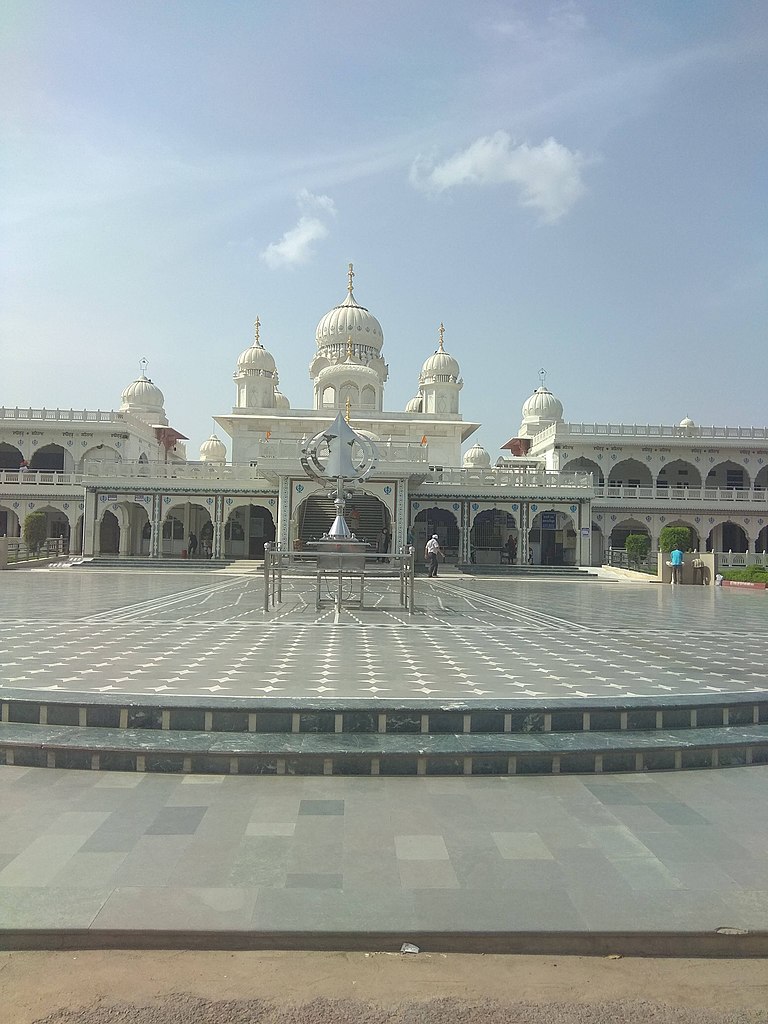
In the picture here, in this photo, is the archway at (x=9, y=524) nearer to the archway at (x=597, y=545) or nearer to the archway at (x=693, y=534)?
the archway at (x=597, y=545)

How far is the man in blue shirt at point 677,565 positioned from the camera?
88.4 ft

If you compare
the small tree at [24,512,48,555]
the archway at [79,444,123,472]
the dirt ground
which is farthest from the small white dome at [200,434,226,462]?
the dirt ground

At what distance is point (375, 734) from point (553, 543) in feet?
110

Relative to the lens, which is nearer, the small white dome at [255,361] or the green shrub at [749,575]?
the green shrub at [749,575]

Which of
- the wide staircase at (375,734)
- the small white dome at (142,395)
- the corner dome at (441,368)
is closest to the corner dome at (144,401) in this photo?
the small white dome at (142,395)

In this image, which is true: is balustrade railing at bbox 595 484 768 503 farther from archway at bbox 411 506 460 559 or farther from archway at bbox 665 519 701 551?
archway at bbox 411 506 460 559

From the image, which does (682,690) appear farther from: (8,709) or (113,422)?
(113,422)

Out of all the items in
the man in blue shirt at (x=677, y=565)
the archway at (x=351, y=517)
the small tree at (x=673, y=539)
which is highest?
the archway at (x=351, y=517)

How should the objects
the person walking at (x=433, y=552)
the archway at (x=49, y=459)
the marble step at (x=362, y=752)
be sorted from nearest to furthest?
the marble step at (x=362, y=752) → the person walking at (x=433, y=552) → the archway at (x=49, y=459)

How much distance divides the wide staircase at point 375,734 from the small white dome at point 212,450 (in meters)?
53.7

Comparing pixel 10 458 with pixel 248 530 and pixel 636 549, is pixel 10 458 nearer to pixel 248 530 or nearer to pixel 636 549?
pixel 248 530

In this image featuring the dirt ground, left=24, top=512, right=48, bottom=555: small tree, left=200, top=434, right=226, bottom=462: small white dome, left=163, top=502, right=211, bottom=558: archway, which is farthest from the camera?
left=200, top=434, right=226, bottom=462: small white dome

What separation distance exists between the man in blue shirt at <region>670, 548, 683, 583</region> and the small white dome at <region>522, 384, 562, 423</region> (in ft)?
75.2

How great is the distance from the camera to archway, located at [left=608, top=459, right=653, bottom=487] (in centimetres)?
4369
